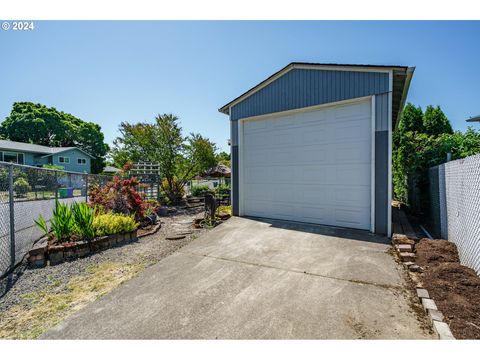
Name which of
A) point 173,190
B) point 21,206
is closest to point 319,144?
point 21,206

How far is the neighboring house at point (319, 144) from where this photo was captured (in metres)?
5.12

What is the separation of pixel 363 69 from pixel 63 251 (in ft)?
24.3

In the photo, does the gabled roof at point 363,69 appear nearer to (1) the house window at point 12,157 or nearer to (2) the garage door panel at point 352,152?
(2) the garage door panel at point 352,152

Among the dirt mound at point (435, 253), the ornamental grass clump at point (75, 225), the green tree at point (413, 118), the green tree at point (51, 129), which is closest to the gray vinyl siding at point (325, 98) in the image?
the dirt mound at point (435, 253)

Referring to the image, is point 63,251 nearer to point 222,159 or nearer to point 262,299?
point 262,299

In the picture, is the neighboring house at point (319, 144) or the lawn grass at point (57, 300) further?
the neighboring house at point (319, 144)

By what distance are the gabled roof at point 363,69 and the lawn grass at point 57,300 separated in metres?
5.64

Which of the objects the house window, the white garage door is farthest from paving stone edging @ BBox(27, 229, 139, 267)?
the house window

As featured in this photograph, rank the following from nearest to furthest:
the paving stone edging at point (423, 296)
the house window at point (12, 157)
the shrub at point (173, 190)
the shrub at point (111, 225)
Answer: the paving stone edging at point (423, 296), the shrub at point (111, 225), the shrub at point (173, 190), the house window at point (12, 157)

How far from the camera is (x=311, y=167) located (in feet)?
Result: 20.2

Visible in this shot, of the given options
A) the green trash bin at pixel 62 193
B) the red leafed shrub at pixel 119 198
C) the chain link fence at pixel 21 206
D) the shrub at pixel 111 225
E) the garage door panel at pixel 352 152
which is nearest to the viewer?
the chain link fence at pixel 21 206

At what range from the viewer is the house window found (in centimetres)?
2014
